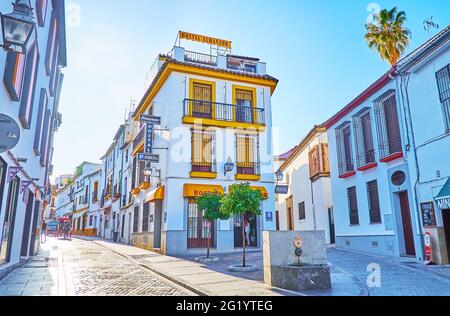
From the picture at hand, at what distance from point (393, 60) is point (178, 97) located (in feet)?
39.6

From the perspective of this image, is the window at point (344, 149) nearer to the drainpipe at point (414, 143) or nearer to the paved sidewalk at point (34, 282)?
the drainpipe at point (414, 143)

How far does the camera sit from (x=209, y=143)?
18.4 meters

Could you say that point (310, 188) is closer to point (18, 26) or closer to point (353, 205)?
point (353, 205)

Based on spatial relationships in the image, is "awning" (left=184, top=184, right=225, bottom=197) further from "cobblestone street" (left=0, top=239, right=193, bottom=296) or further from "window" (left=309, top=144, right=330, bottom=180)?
"window" (left=309, top=144, right=330, bottom=180)

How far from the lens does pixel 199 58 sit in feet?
66.7

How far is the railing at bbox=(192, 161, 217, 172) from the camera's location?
58.5 ft

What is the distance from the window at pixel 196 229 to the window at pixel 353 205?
6.96m

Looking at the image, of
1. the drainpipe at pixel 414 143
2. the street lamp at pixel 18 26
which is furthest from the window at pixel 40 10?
the drainpipe at pixel 414 143

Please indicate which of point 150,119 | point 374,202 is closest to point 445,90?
point 374,202

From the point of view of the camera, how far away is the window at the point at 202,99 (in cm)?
1838

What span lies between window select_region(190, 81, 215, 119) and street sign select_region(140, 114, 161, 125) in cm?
217

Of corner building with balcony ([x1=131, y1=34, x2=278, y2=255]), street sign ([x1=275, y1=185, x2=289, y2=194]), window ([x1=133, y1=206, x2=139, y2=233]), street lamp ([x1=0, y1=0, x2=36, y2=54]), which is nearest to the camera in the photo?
street lamp ([x1=0, y1=0, x2=36, y2=54])

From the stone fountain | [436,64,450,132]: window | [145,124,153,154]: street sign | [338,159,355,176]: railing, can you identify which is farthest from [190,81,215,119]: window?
the stone fountain
